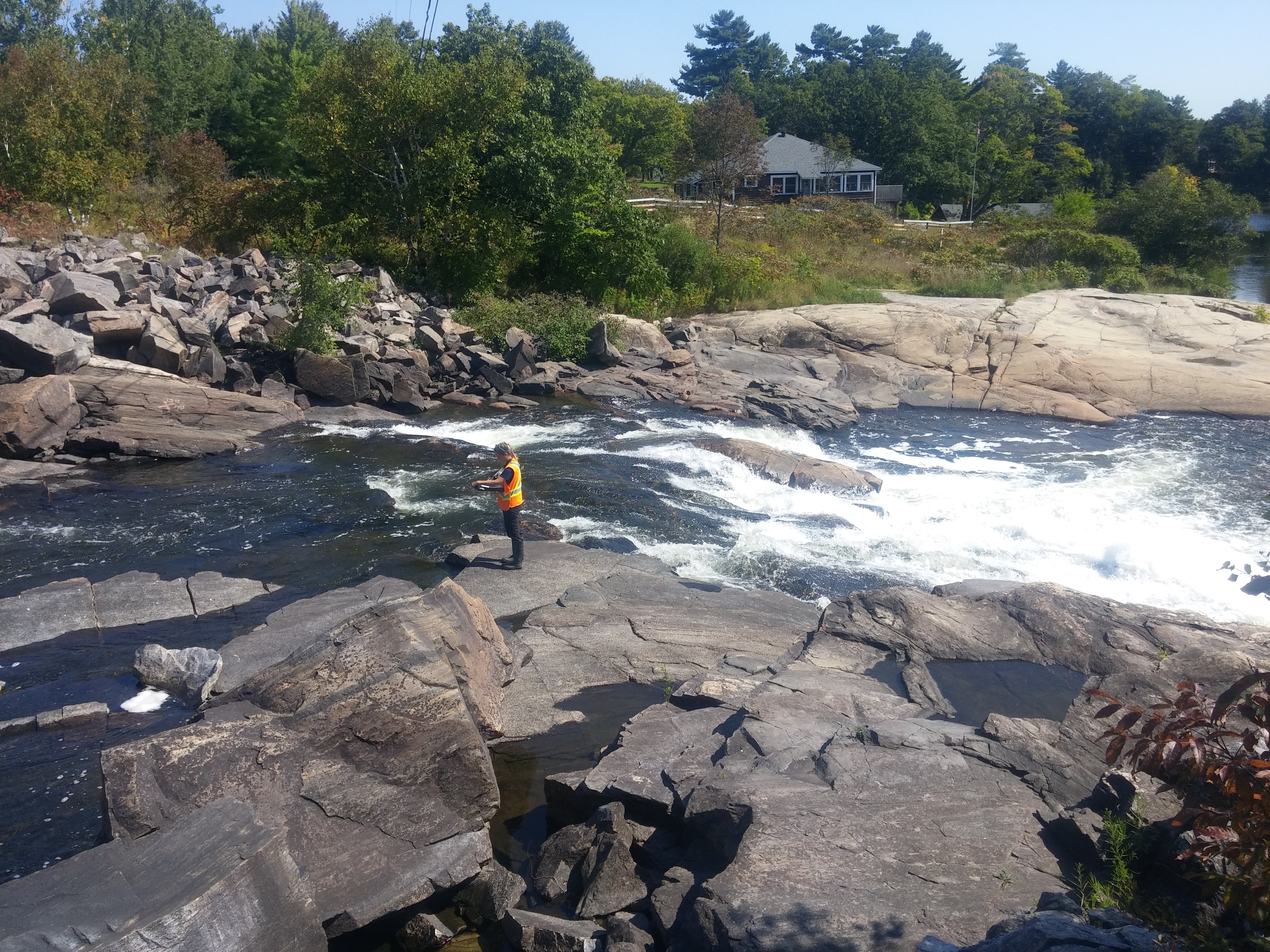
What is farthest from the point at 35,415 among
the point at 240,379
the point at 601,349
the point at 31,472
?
the point at 601,349

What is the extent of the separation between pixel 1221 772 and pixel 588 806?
423 centimetres

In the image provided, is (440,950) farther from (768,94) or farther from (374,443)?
(768,94)

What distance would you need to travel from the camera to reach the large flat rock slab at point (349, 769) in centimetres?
541

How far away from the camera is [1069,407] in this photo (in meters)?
22.0

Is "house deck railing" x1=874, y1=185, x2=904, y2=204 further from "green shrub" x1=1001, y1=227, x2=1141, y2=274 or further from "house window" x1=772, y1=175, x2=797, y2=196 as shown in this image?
"green shrub" x1=1001, y1=227, x2=1141, y2=274

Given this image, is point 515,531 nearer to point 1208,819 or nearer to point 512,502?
point 512,502

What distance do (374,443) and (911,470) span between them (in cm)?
983

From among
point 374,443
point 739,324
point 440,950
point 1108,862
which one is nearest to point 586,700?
point 440,950

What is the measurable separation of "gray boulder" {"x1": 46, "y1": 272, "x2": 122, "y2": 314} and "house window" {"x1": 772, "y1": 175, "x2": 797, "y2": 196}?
41.6 m

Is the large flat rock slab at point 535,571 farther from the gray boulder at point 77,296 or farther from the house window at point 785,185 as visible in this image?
the house window at point 785,185

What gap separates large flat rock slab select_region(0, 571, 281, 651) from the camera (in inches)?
356

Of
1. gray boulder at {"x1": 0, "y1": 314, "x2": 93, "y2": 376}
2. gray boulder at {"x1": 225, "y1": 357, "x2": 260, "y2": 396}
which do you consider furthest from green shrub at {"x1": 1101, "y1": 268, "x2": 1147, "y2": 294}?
gray boulder at {"x1": 0, "y1": 314, "x2": 93, "y2": 376}

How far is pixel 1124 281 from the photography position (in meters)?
33.1

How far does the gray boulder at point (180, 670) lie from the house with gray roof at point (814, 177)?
47166 mm
